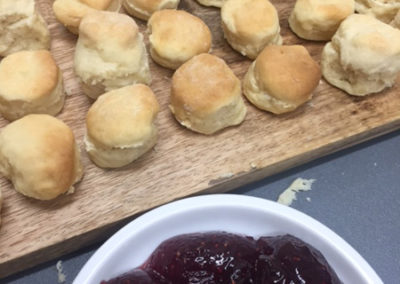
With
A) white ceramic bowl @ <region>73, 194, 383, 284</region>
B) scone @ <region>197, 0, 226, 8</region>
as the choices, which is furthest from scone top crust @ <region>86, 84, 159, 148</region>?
scone @ <region>197, 0, 226, 8</region>

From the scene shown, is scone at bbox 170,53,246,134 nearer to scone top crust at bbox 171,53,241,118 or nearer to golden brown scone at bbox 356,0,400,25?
scone top crust at bbox 171,53,241,118

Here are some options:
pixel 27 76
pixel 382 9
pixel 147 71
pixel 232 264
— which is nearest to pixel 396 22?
pixel 382 9

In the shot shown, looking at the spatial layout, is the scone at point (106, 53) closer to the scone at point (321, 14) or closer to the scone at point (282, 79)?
the scone at point (282, 79)

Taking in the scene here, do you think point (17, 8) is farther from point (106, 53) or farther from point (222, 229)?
point (222, 229)

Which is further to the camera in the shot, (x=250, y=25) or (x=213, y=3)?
(x=213, y=3)

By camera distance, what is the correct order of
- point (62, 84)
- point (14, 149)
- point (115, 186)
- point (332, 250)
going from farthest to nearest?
point (62, 84) → point (115, 186) → point (14, 149) → point (332, 250)

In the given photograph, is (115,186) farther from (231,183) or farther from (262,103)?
(262,103)

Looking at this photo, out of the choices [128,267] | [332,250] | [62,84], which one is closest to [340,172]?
[332,250]

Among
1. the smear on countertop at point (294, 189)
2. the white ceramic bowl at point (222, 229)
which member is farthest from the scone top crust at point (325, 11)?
the white ceramic bowl at point (222, 229)
